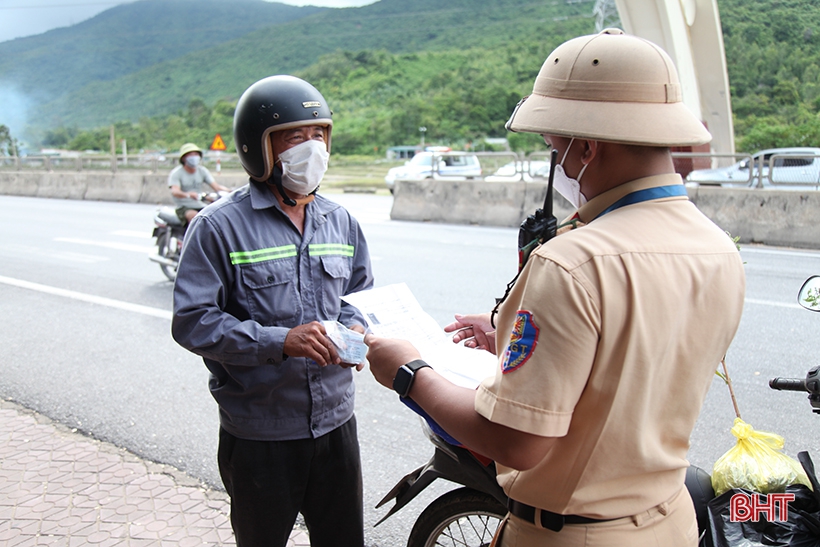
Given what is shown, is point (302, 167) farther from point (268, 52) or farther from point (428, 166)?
point (268, 52)

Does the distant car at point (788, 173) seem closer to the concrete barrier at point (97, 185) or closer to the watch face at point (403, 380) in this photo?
the watch face at point (403, 380)

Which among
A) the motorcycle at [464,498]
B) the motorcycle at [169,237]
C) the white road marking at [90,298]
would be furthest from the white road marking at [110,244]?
the motorcycle at [464,498]

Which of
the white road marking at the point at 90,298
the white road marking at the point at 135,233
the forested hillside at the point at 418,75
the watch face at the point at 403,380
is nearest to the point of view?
the watch face at the point at 403,380

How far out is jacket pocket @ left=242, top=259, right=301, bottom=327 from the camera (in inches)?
89.0

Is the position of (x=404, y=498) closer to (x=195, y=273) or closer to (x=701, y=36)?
(x=195, y=273)

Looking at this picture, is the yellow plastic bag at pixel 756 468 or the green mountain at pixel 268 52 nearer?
the yellow plastic bag at pixel 756 468

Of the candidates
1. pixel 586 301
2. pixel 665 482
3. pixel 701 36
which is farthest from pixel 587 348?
pixel 701 36

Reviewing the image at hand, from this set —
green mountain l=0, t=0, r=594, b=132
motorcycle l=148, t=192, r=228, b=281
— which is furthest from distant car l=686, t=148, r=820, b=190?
green mountain l=0, t=0, r=594, b=132

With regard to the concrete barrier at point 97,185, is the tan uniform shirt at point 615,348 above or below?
above

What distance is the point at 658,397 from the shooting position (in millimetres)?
1370

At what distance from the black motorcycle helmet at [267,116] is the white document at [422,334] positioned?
0.67 meters

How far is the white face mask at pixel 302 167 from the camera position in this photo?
95.2 inches

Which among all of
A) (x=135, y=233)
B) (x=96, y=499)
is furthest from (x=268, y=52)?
(x=96, y=499)

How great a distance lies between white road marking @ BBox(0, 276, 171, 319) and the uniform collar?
653 centimetres
